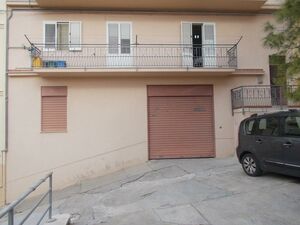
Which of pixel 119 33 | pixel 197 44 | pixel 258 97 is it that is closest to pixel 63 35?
pixel 119 33

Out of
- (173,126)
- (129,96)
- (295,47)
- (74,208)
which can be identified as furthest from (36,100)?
(295,47)

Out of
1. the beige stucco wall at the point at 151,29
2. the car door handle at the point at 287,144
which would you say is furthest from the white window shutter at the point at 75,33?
the car door handle at the point at 287,144

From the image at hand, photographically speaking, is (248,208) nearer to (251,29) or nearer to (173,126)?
(173,126)

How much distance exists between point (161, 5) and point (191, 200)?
380 inches

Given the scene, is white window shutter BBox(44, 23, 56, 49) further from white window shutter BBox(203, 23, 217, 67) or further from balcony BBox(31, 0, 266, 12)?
white window shutter BBox(203, 23, 217, 67)

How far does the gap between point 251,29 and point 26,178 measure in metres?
11.8

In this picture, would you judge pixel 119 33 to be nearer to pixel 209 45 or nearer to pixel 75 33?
pixel 75 33

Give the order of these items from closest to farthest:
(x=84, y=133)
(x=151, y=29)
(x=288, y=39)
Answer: (x=288, y=39), (x=84, y=133), (x=151, y=29)

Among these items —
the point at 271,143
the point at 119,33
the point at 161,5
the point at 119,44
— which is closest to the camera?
the point at 271,143

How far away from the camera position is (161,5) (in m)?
15.5

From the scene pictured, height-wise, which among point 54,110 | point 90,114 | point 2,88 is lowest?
point 90,114

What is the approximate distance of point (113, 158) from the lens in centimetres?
1536

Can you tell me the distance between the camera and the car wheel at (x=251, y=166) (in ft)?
34.3

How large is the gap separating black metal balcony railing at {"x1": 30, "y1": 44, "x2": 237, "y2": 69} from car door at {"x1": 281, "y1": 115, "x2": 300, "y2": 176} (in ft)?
19.8
